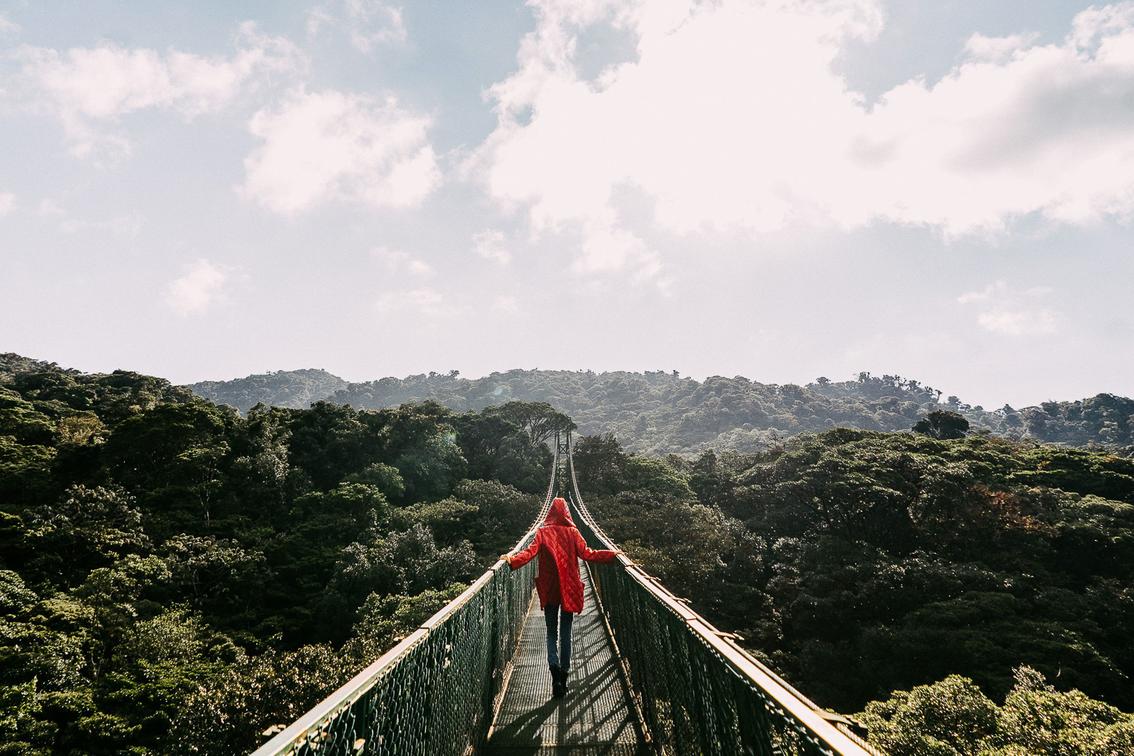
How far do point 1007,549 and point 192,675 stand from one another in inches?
821

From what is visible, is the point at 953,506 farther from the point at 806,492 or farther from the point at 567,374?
the point at 567,374

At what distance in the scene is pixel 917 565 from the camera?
12.9 metres

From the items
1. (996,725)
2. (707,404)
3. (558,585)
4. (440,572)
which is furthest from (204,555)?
(707,404)

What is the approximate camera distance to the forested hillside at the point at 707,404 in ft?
192

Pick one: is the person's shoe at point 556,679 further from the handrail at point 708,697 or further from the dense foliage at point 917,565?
the dense foliage at point 917,565

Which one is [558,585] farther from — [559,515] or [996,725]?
[996,725]

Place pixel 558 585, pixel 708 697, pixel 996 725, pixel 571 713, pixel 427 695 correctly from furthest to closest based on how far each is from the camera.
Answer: pixel 996 725 < pixel 558 585 < pixel 571 713 < pixel 427 695 < pixel 708 697

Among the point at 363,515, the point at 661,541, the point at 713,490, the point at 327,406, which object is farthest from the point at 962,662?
the point at 327,406

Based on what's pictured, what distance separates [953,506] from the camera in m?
14.8

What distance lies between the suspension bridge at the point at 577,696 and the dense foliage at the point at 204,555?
4.39 m

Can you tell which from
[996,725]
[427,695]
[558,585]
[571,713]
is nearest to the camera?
[427,695]

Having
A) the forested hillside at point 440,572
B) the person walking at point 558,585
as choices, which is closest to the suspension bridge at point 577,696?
the person walking at point 558,585

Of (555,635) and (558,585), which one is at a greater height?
(558,585)

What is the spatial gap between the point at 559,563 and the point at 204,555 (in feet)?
54.2
